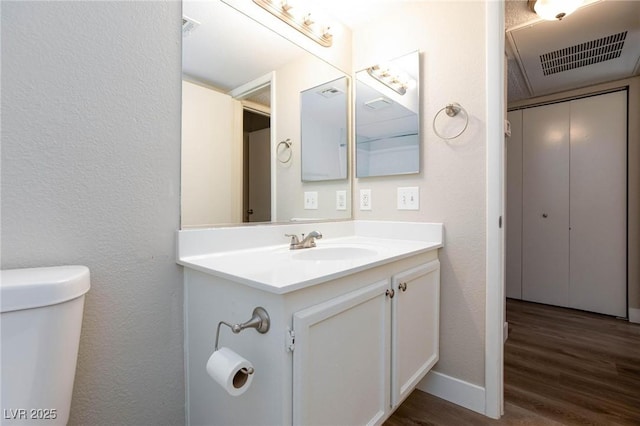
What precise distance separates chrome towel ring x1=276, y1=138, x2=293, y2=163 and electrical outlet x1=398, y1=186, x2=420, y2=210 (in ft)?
2.08

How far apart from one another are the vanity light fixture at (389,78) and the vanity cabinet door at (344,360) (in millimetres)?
1116

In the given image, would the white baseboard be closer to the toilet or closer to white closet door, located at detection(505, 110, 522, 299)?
the toilet

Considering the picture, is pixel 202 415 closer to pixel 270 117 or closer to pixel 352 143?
pixel 270 117

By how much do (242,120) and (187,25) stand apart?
15.2 inches

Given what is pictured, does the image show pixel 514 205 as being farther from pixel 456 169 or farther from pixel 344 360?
pixel 344 360

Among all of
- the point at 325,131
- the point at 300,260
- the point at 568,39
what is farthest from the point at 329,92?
the point at 568,39

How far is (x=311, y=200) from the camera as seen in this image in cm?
170

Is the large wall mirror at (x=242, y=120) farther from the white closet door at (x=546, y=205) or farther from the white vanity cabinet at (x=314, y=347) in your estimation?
the white closet door at (x=546, y=205)

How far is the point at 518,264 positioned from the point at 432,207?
2.20m

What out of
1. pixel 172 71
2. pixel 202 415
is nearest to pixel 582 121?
pixel 172 71

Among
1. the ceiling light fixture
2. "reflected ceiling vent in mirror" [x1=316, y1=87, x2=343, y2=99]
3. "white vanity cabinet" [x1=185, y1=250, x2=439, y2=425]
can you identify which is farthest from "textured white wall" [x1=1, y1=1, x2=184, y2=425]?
the ceiling light fixture

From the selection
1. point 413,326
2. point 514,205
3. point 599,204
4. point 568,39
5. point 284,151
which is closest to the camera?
point 413,326

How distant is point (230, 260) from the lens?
3.55ft

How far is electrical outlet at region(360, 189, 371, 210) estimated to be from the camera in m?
1.81
